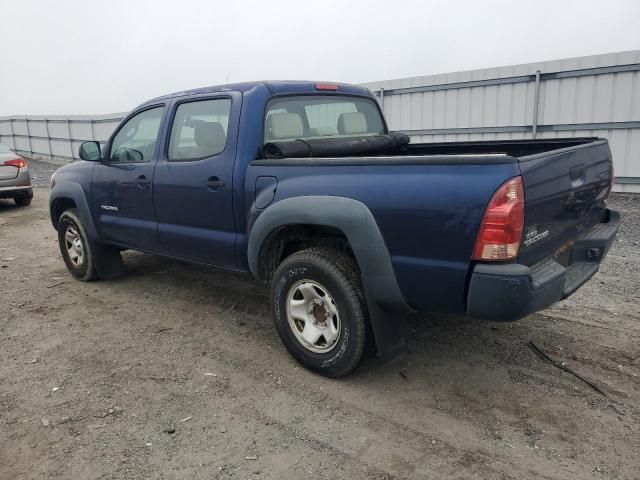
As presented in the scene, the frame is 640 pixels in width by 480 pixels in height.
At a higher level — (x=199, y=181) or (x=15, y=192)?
(x=199, y=181)

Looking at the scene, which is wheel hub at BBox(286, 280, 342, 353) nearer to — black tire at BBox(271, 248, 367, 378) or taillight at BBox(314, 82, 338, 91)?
black tire at BBox(271, 248, 367, 378)

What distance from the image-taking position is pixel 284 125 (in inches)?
159

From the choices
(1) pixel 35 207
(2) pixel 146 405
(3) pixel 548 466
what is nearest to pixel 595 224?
(3) pixel 548 466

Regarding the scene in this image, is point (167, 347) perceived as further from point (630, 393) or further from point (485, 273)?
point (630, 393)

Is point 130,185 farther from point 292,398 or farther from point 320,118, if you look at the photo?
point 292,398

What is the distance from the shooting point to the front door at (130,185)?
4.66 m

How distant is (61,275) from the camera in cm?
619

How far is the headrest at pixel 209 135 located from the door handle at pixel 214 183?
266 millimetres

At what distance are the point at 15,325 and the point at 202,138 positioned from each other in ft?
7.79

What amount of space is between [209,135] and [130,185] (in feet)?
3.76

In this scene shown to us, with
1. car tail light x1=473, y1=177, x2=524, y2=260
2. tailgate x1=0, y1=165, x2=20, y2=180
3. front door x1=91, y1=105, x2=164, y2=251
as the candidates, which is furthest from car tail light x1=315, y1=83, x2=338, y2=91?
tailgate x1=0, y1=165, x2=20, y2=180

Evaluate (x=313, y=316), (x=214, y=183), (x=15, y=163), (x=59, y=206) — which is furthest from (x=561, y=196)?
(x=15, y=163)

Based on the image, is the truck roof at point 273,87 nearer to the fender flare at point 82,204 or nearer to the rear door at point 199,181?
the rear door at point 199,181

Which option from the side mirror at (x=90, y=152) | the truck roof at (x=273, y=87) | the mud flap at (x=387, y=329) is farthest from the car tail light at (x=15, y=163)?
the mud flap at (x=387, y=329)
